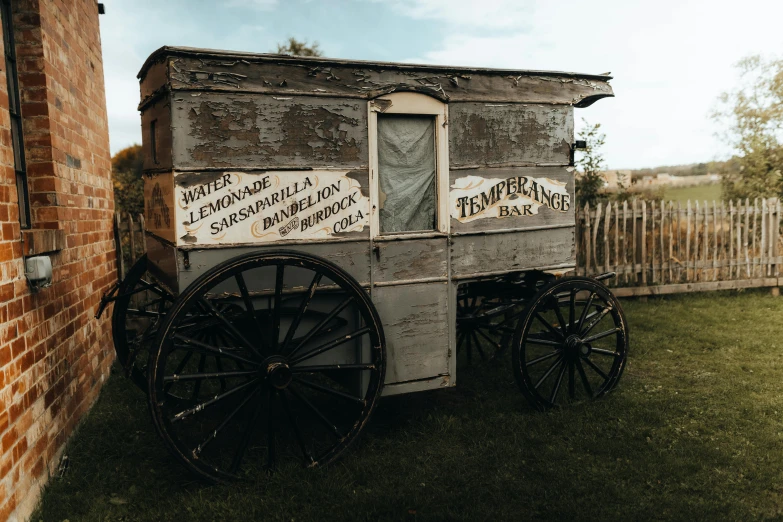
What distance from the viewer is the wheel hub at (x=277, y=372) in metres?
3.52

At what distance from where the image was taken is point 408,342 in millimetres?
4164

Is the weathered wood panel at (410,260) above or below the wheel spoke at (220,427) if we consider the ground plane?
above

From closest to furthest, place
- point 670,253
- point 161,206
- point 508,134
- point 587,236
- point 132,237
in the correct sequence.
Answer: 1. point 161,206
2. point 508,134
3. point 132,237
4. point 587,236
5. point 670,253

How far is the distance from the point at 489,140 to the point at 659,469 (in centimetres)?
243

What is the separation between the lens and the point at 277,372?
353 cm

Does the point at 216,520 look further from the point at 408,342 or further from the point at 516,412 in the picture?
the point at 516,412

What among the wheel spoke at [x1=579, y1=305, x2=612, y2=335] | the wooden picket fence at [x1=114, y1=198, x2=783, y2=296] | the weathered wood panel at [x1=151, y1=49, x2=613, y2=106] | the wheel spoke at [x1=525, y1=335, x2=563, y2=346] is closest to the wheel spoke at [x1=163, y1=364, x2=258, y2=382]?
the weathered wood panel at [x1=151, y1=49, x2=613, y2=106]

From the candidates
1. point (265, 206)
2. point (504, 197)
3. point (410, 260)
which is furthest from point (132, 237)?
point (504, 197)

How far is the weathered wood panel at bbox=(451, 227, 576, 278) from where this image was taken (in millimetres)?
4336

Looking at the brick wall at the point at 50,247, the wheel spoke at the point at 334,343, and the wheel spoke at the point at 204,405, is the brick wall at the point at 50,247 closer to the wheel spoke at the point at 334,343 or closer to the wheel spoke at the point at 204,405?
the wheel spoke at the point at 204,405

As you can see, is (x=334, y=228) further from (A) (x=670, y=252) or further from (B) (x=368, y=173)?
(A) (x=670, y=252)

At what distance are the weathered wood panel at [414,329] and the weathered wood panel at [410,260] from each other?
8cm

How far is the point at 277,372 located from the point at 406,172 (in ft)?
5.27

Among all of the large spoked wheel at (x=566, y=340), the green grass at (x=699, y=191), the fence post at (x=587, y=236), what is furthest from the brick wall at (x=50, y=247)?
the green grass at (x=699, y=191)
